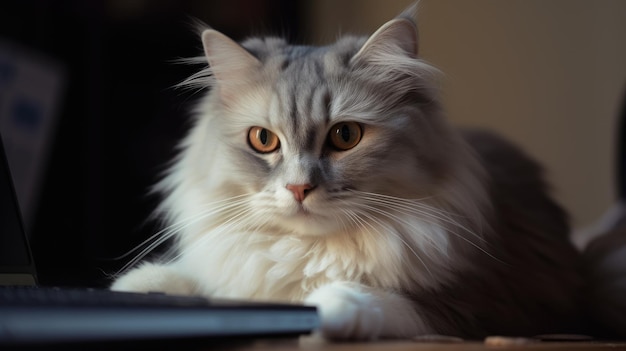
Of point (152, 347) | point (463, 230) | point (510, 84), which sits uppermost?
point (152, 347)

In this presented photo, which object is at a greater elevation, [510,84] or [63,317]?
[63,317]

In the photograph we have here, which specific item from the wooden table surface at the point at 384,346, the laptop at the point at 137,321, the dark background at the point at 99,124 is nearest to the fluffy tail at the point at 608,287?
the wooden table surface at the point at 384,346

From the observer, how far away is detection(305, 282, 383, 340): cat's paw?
3.08 ft

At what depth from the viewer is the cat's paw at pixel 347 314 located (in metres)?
0.94

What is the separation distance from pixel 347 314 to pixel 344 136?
1.40 feet

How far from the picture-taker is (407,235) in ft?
4.18

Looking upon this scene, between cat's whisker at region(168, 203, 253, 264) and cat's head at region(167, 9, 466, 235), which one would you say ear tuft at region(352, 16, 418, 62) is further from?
cat's whisker at region(168, 203, 253, 264)

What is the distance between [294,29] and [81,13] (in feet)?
3.73

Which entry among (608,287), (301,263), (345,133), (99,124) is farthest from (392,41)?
(99,124)

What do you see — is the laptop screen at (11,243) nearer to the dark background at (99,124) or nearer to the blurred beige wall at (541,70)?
the dark background at (99,124)

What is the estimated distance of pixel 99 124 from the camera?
2916mm

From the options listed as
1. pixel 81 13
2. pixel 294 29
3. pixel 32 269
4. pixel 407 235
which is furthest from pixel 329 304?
pixel 294 29

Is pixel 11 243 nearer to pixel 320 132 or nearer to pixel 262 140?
pixel 262 140

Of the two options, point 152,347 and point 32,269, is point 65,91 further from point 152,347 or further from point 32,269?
point 152,347
